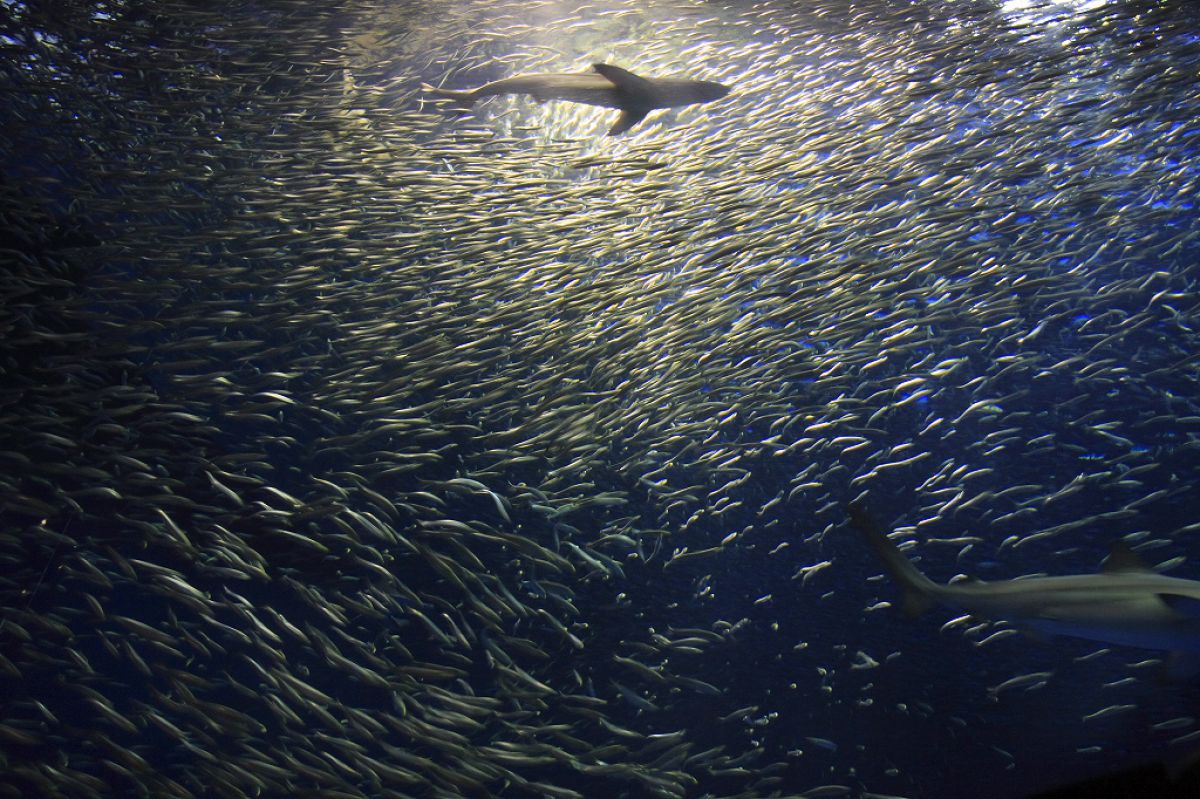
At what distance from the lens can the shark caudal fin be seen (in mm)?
3143

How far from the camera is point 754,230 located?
5.82 meters

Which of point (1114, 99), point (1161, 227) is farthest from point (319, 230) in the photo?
point (1161, 227)

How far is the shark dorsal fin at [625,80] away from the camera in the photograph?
439cm

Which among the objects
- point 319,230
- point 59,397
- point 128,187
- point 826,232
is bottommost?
point 826,232

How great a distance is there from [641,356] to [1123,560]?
3.45 m

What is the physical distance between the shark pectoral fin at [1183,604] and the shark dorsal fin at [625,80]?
12.7 ft

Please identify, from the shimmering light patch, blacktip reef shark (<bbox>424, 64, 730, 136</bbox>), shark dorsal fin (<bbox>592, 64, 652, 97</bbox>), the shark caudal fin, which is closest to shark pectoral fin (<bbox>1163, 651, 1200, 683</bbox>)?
the shark caudal fin

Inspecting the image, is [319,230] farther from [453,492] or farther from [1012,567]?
[1012,567]

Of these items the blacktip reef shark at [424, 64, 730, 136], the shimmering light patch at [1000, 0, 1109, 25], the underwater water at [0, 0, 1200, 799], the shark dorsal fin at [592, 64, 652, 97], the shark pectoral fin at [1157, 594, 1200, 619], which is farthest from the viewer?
the shimmering light patch at [1000, 0, 1109, 25]

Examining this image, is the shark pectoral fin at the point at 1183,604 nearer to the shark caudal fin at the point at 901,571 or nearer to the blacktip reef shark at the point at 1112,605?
the blacktip reef shark at the point at 1112,605

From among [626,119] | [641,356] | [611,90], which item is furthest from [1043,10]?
[641,356]

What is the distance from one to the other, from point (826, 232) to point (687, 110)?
1.79 meters

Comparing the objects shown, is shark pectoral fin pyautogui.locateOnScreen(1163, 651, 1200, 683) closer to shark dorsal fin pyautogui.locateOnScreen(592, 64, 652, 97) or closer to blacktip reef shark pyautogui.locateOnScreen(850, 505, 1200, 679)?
blacktip reef shark pyautogui.locateOnScreen(850, 505, 1200, 679)

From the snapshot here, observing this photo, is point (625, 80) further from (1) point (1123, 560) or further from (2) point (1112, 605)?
(2) point (1112, 605)
